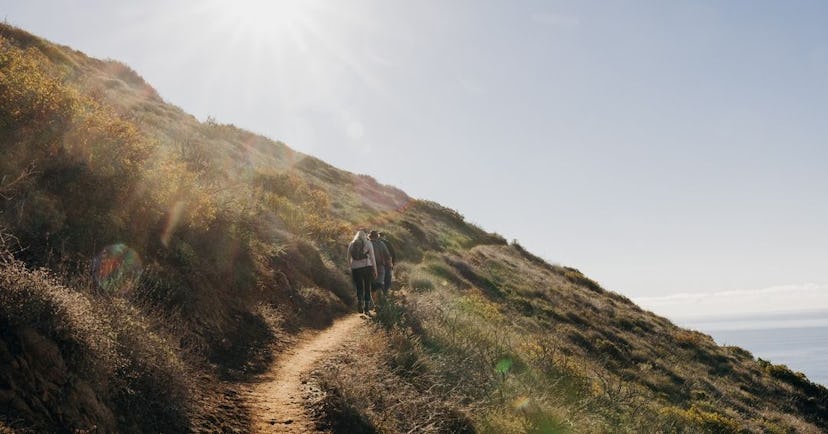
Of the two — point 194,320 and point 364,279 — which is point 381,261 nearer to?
point 364,279

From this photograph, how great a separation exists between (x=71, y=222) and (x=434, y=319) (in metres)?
8.05

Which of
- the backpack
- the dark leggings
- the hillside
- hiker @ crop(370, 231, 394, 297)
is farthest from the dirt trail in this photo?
hiker @ crop(370, 231, 394, 297)

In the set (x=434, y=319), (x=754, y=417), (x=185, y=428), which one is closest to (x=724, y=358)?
(x=754, y=417)

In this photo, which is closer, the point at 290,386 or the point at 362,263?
the point at 290,386

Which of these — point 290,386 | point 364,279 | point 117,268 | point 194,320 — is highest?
point 364,279

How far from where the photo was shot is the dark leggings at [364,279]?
14.0 m

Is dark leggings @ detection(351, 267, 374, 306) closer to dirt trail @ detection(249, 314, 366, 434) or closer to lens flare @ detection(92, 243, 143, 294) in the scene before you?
dirt trail @ detection(249, 314, 366, 434)

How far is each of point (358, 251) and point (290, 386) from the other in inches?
241

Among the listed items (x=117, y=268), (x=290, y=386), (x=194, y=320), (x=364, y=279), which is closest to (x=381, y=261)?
(x=364, y=279)

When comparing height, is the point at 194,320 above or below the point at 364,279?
below

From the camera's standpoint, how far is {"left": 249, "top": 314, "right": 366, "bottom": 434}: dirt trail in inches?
264

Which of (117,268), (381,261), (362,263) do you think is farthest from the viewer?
(381,261)

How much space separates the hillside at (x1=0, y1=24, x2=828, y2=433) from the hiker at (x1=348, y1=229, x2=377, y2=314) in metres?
1.06

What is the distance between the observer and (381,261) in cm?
1511
